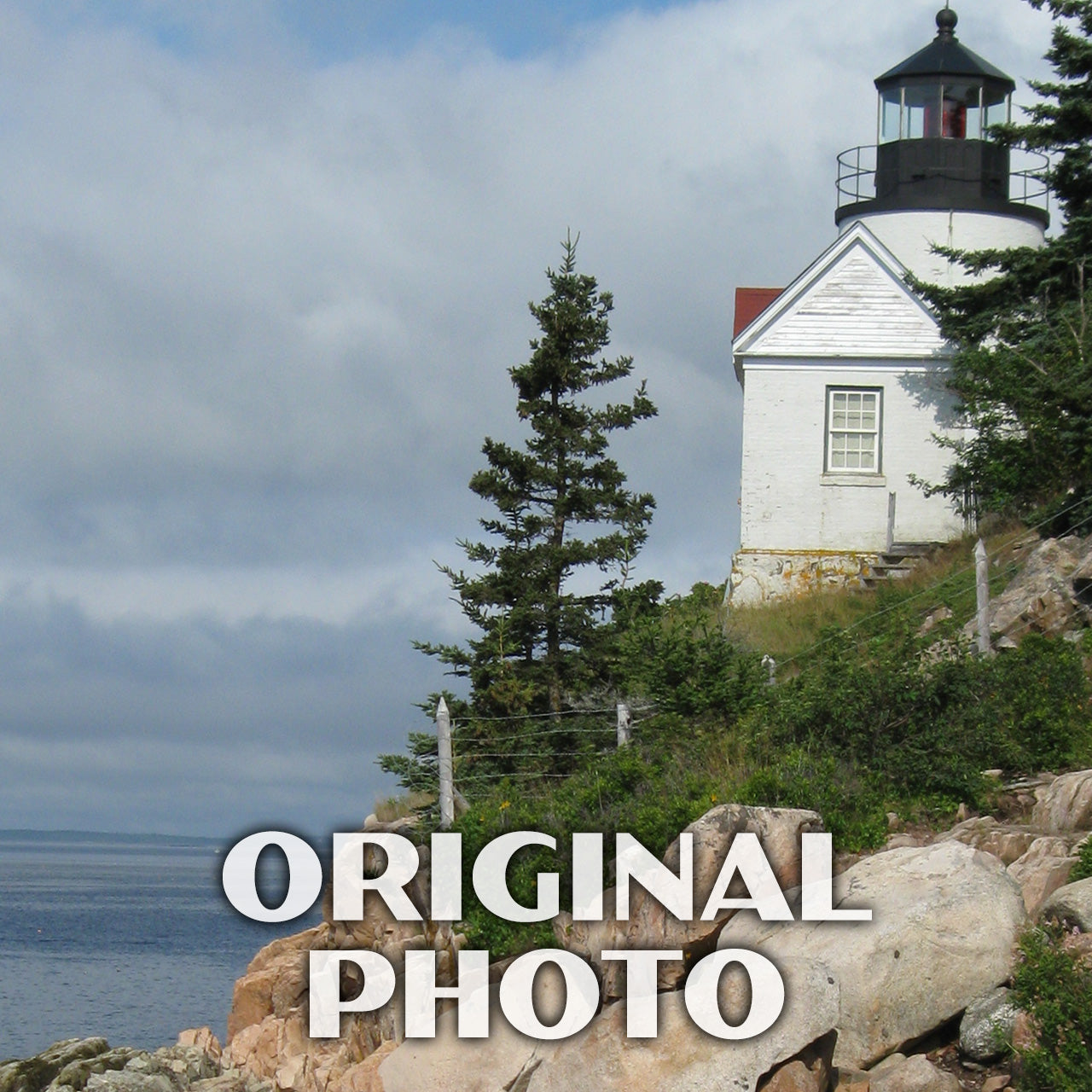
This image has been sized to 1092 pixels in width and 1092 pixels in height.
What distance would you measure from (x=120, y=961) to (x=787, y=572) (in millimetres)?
20644

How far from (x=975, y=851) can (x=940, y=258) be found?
1765cm

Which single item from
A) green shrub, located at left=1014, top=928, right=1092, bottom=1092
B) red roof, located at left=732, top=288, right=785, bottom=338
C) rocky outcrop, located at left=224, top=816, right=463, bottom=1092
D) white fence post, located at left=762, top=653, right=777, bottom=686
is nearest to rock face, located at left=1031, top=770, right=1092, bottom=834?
green shrub, located at left=1014, top=928, right=1092, bottom=1092

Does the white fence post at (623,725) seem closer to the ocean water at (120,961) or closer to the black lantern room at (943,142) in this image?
the ocean water at (120,961)

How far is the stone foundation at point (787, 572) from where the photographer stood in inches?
1011

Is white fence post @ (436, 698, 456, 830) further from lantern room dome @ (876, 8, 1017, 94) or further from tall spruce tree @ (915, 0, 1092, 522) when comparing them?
lantern room dome @ (876, 8, 1017, 94)

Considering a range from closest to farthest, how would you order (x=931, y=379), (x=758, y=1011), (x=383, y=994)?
(x=758, y=1011), (x=383, y=994), (x=931, y=379)

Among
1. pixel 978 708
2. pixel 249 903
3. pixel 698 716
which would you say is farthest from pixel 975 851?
pixel 249 903

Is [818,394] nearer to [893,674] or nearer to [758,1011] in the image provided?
[893,674]

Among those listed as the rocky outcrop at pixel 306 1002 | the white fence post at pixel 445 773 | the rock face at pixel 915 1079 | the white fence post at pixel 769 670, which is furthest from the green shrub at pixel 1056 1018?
the white fence post at pixel 445 773

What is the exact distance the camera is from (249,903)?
1902cm

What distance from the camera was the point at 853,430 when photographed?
86.2 feet

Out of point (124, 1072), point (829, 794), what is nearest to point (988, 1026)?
point (829, 794)

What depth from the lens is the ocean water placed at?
2628 centimetres

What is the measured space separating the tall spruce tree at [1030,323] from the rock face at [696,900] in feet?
32.6
